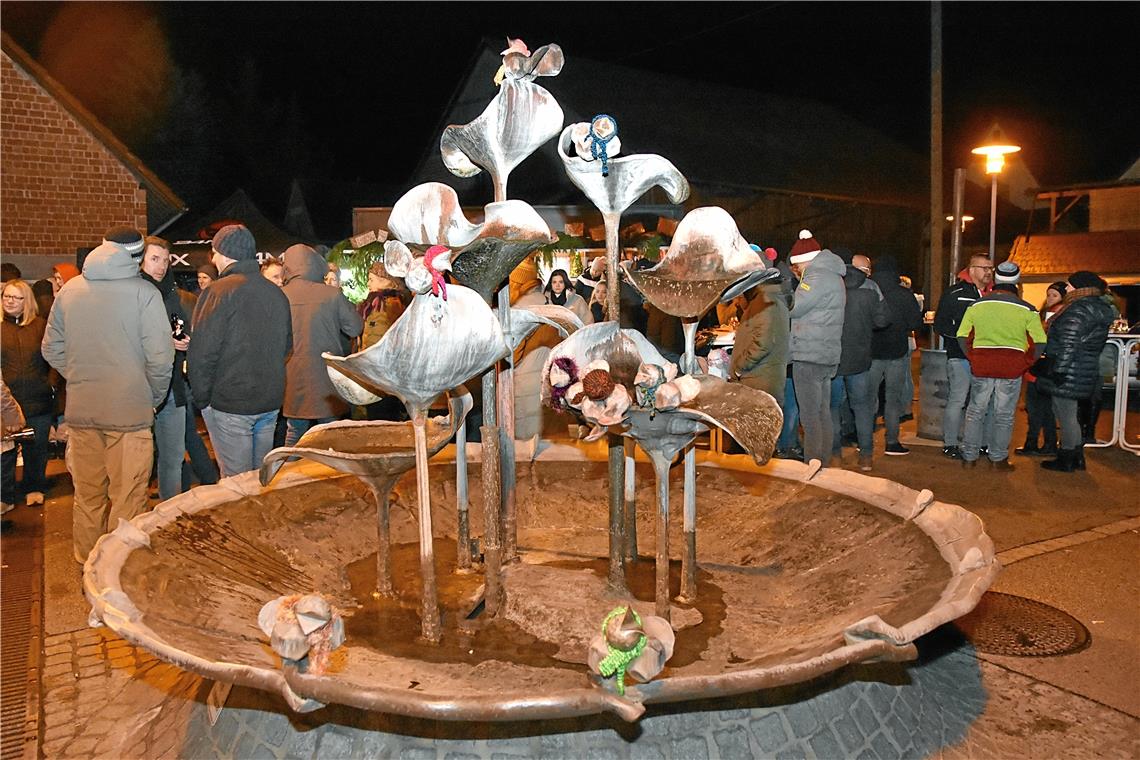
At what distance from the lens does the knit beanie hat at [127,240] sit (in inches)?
204

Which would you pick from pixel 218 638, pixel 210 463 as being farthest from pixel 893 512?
pixel 210 463

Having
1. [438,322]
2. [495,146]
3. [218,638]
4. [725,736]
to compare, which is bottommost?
[725,736]

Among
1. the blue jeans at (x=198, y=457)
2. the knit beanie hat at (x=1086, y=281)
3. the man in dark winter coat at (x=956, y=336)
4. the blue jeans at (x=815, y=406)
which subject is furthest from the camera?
the man in dark winter coat at (x=956, y=336)

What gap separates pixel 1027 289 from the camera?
1825 centimetres

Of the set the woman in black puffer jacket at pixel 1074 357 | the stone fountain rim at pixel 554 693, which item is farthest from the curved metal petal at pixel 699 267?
the woman in black puffer jacket at pixel 1074 357

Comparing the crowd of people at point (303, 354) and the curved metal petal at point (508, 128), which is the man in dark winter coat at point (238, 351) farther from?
the curved metal petal at point (508, 128)

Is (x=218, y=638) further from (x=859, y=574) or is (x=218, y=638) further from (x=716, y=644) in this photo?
(x=859, y=574)

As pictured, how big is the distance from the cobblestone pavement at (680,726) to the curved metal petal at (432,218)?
1.62 m


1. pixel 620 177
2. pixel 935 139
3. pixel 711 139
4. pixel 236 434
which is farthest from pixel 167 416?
pixel 711 139

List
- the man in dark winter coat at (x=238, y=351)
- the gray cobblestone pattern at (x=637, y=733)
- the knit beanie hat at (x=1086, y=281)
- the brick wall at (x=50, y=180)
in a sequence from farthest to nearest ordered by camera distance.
A: the brick wall at (x=50, y=180)
the knit beanie hat at (x=1086, y=281)
the man in dark winter coat at (x=238, y=351)
the gray cobblestone pattern at (x=637, y=733)

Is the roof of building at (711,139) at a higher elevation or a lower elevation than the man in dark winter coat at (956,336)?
higher

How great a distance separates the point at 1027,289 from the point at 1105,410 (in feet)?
24.0

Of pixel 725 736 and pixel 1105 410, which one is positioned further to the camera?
pixel 1105 410

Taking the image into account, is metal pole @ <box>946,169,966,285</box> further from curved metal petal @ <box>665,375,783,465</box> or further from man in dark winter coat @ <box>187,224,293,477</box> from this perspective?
curved metal petal @ <box>665,375,783,465</box>
